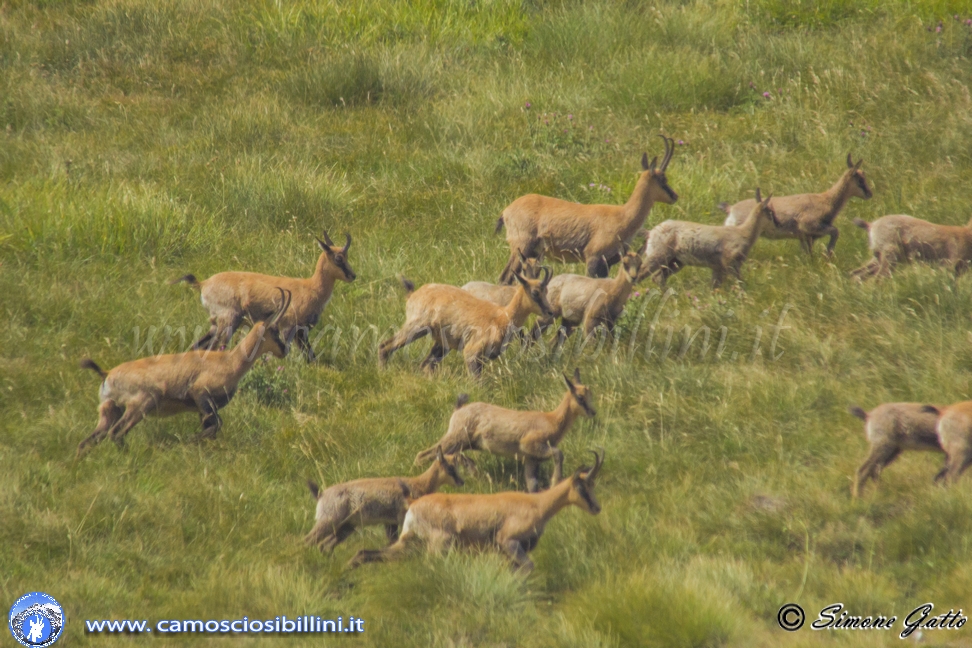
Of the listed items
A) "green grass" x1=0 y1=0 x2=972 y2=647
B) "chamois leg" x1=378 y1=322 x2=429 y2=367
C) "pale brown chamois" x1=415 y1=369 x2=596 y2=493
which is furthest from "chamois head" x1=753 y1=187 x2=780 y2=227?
"pale brown chamois" x1=415 y1=369 x2=596 y2=493

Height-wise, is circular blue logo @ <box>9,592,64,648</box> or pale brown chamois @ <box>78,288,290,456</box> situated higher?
pale brown chamois @ <box>78,288,290,456</box>

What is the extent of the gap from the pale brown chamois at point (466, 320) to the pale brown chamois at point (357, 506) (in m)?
1.91

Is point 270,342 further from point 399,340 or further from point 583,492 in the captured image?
point 583,492

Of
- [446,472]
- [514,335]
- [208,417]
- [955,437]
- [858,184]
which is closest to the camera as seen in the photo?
[955,437]

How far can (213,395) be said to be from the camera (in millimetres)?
7605

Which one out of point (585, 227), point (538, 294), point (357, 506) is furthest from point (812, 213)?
point (357, 506)

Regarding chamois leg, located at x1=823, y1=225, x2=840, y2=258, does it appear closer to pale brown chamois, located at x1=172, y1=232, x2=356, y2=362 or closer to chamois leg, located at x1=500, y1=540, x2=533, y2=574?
pale brown chamois, located at x1=172, y1=232, x2=356, y2=362

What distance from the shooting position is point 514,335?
851 cm

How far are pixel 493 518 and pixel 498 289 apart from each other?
338cm

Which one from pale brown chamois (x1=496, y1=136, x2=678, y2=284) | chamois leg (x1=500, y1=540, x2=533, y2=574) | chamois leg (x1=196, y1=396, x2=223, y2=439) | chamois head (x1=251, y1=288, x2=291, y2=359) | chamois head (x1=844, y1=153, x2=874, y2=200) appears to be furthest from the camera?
chamois head (x1=844, y1=153, x2=874, y2=200)

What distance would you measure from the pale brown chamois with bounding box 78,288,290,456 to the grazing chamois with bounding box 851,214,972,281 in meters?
4.86

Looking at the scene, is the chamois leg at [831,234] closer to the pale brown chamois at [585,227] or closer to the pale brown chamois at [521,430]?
the pale brown chamois at [585,227]

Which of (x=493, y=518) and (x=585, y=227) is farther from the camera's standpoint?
(x=585, y=227)

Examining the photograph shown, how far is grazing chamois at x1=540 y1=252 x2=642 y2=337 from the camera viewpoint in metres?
8.74
